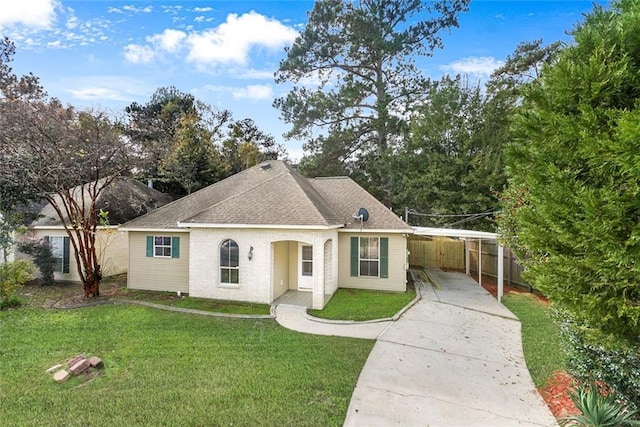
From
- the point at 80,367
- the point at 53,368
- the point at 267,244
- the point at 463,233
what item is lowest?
the point at 53,368

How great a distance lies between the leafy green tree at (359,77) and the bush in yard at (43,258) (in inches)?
673

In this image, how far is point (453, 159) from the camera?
2045cm

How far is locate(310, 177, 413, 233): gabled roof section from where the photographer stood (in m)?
13.8

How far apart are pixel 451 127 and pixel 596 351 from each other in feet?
61.1

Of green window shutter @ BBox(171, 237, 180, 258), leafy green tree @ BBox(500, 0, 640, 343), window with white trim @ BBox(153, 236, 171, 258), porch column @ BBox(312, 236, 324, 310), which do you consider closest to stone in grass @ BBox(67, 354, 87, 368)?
porch column @ BBox(312, 236, 324, 310)

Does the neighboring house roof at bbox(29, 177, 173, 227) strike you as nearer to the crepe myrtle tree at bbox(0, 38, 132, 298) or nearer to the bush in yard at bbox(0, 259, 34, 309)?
the crepe myrtle tree at bbox(0, 38, 132, 298)

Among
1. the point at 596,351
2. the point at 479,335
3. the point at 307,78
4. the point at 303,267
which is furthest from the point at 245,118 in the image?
the point at 596,351

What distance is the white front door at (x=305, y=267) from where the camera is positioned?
13.7 meters

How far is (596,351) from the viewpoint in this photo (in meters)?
4.90

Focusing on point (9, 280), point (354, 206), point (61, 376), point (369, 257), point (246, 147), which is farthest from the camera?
point (246, 147)

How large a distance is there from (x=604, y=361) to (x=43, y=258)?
20871 millimetres

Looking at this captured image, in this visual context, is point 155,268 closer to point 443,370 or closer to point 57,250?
point 57,250

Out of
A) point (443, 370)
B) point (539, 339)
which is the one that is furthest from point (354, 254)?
point (443, 370)

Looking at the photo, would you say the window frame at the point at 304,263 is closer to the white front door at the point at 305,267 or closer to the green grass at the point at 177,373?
the white front door at the point at 305,267
